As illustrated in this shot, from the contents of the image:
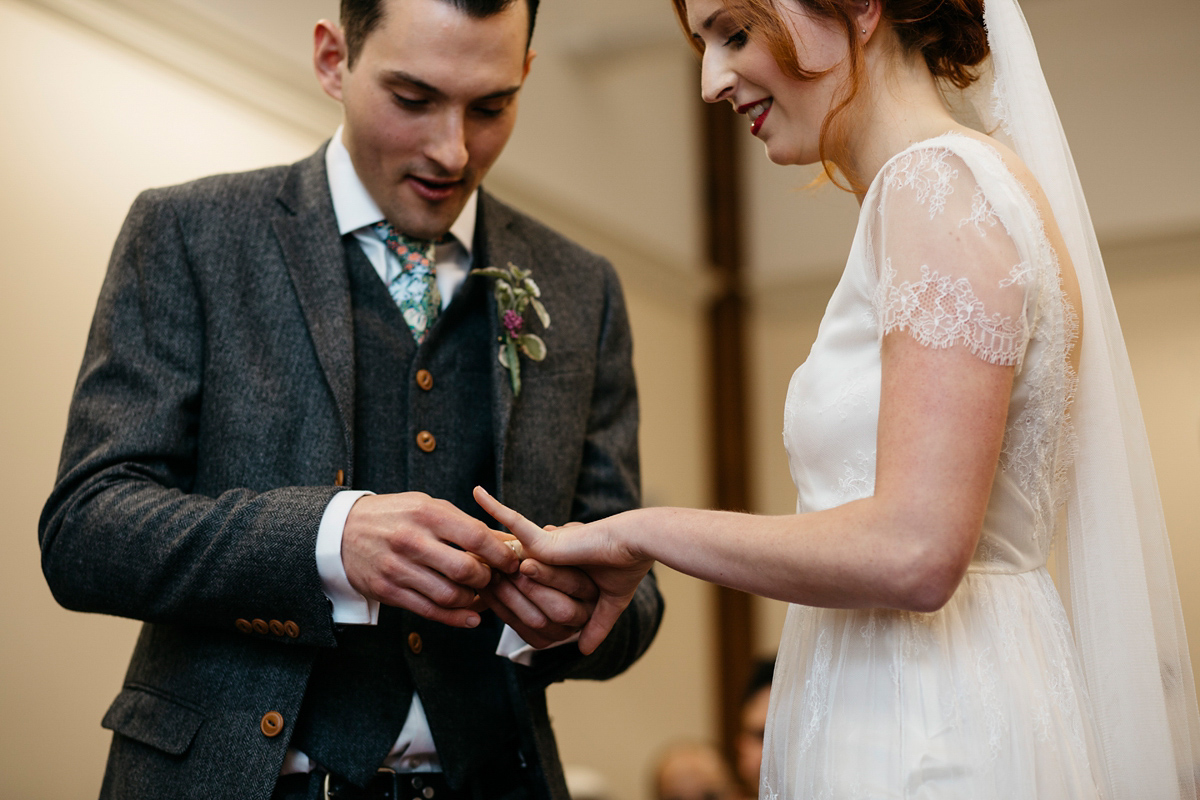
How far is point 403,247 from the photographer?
69.2 inches

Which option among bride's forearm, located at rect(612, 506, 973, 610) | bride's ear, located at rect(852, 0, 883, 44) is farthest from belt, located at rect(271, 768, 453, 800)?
bride's ear, located at rect(852, 0, 883, 44)

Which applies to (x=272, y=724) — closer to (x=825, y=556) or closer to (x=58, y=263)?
(x=825, y=556)

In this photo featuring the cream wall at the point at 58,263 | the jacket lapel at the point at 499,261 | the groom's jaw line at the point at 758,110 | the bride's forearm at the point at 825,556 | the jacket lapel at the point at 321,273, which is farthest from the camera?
the cream wall at the point at 58,263

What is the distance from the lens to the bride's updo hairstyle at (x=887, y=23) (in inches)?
52.7

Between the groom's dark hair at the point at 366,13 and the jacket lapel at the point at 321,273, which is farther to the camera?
the groom's dark hair at the point at 366,13

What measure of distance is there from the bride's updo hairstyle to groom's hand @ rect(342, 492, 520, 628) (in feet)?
2.27

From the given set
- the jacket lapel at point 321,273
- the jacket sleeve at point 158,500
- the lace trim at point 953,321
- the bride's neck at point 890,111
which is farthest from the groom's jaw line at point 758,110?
the jacket sleeve at point 158,500

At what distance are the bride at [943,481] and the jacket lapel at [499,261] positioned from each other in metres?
0.22

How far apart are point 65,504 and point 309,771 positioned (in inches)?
19.7

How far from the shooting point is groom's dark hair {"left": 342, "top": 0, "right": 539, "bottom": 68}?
5.60 ft

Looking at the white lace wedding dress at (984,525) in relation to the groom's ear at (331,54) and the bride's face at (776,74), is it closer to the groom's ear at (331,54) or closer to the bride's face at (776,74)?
the bride's face at (776,74)

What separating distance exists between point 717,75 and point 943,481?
0.65m

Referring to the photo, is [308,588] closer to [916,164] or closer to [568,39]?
[916,164]

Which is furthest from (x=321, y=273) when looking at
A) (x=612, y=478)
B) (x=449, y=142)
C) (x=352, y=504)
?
(x=612, y=478)
